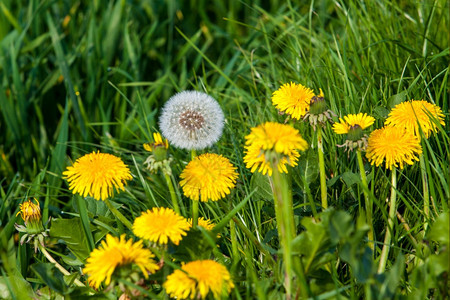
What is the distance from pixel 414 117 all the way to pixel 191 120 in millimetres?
595

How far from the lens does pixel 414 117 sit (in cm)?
162

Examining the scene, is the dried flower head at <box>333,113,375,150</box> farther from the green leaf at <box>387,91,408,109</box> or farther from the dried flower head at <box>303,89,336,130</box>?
the green leaf at <box>387,91,408,109</box>

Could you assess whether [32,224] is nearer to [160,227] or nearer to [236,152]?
[160,227]

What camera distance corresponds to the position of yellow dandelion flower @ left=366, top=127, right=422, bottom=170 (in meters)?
1.53

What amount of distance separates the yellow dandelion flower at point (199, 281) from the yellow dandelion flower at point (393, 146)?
51cm

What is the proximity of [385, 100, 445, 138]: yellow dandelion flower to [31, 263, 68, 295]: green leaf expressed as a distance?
3.10ft

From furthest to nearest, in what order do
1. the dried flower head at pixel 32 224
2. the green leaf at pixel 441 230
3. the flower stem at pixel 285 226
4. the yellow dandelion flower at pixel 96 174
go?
the dried flower head at pixel 32 224 < the yellow dandelion flower at pixel 96 174 < the green leaf at pixel 441 230 < the flower stem at pixel 285 226

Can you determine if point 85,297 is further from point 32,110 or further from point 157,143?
point 32,110

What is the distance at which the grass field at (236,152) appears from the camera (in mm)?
1408

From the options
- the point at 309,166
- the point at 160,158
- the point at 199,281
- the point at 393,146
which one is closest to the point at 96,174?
the point at 160,158

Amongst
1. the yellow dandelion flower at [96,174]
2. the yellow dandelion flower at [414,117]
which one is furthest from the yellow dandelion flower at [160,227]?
the yellow dandelion flower at [414,117]

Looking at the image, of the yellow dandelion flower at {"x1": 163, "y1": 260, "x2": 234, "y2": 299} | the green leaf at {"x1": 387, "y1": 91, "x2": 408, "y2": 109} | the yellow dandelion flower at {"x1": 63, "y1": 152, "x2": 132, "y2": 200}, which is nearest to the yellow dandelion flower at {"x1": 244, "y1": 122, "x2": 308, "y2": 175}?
the yellow dandelion flower at {"x1": 163, "y1": 260, "x2": 234, "y2": 299}

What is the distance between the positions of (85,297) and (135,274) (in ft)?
0.62

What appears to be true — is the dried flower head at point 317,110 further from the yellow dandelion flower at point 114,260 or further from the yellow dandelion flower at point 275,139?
the yellow dandelion flower at point 114,260
